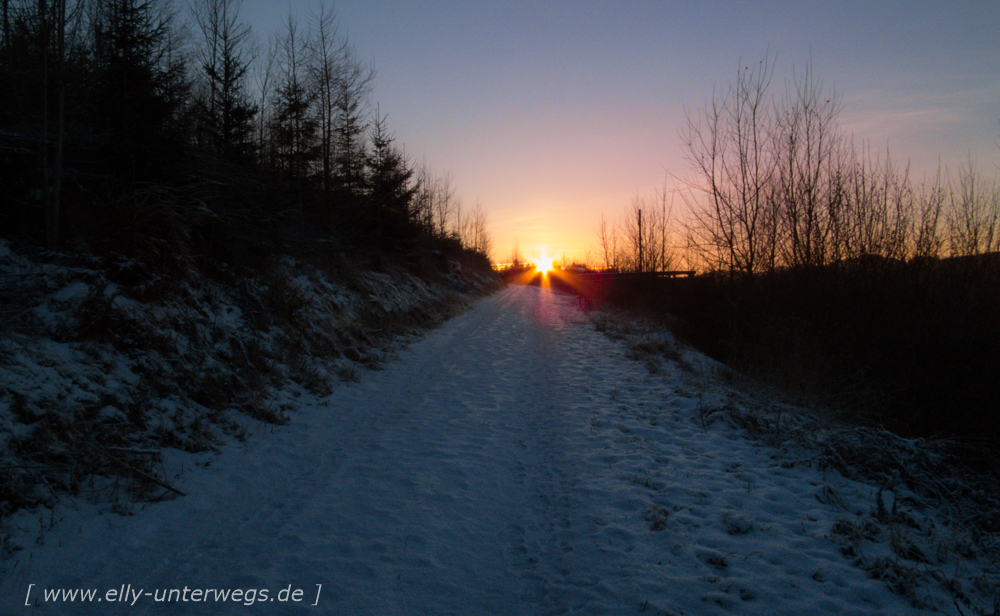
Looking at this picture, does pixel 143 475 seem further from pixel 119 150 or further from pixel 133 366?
pixel 119 150

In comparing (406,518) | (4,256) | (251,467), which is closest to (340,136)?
(4,256)

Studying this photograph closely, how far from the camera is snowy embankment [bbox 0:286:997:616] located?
9.95 ft

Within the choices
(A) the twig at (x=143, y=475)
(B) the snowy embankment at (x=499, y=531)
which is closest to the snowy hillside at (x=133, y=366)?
(A) the twig at (x=143, y=475)

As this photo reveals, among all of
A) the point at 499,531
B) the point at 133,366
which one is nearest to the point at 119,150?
the point at 133,366

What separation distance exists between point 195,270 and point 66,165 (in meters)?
2.61

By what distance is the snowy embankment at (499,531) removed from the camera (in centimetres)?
303

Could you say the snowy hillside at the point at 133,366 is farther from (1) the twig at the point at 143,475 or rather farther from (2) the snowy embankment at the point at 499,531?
(2) the snowy embankment at the point at 499,531

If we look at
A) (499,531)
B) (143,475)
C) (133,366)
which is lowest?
(499,531)

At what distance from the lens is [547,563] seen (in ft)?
11.4

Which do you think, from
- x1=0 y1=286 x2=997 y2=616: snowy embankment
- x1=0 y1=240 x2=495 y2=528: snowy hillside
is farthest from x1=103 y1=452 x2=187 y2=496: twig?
x1=0 y1=286 x2=997 y2=616: snowy embankment

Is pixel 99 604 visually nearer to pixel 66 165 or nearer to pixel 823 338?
pixel 66 165

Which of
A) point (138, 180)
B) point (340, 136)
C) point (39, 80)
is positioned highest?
point (340, 136)

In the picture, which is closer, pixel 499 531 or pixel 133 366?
pixel 499 531

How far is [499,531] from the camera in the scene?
12.8 feet
